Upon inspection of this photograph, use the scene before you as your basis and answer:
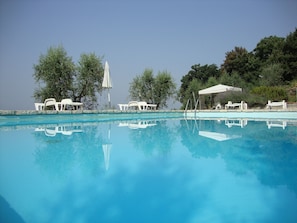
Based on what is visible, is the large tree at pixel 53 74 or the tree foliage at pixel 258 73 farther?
the tree foliage at pixel 258 73

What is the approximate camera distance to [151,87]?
58.6 ft

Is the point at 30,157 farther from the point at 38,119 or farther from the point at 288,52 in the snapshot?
the point at 288,52

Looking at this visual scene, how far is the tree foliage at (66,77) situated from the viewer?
542 inches

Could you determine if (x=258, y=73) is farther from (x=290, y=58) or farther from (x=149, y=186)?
(x=149, y=186)

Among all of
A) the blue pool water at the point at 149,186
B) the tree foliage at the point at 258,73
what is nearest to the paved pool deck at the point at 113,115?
the tree foliage at the point at 258,73

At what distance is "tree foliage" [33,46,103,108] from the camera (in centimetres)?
1377

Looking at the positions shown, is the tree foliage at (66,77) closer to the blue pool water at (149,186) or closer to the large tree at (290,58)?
the blue pool water at (149,186)

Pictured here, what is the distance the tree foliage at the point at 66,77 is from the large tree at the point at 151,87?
3277 millimetres

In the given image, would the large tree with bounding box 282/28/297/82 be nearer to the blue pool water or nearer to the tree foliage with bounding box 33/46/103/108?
the tree foliage with bounding box 33/46/103/108

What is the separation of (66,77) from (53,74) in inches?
32.7

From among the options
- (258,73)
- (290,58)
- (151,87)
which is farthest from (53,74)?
(290,58)

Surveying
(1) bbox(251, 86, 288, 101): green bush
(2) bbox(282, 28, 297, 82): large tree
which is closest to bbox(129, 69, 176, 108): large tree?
(1) bbox(251, 86, 288, 101): green bush

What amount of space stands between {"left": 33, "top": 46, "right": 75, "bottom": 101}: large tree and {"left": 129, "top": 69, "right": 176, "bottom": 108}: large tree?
509 cm

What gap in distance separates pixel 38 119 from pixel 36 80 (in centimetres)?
433
